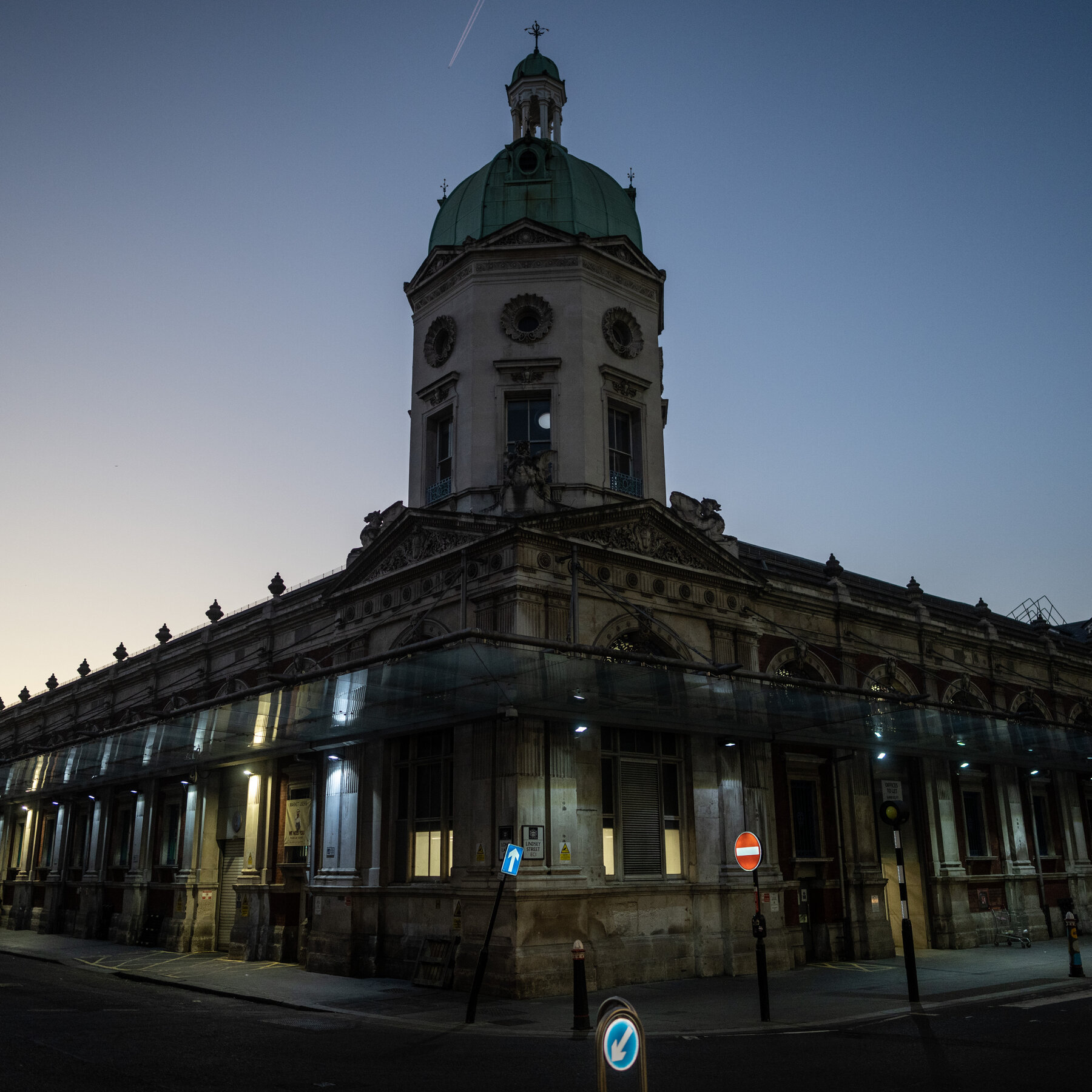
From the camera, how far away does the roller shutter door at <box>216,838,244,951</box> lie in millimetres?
30688

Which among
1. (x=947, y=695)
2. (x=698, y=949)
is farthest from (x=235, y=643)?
(x=947, y=695)

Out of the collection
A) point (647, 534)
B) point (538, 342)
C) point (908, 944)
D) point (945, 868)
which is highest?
point (538, 342)

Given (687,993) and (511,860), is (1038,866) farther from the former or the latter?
(511,860)

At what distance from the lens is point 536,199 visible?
90.3 ft

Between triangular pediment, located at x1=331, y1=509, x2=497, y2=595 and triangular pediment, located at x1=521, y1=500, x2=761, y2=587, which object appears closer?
triangular pediment, located at x1=521, y1=500, x2=761, y2=587

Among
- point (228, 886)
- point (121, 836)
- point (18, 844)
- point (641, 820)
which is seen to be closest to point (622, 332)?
point (641, 820)

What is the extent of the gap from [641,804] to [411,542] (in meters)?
8.01

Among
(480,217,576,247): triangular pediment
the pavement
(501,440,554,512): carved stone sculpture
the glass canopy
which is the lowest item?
the pavement

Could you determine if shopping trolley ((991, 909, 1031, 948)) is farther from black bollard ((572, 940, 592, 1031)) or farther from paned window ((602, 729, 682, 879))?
black bollard ((572, 940, 592, 1031))

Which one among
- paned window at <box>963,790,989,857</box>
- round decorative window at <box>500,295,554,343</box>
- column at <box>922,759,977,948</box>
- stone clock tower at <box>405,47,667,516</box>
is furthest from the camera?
paned window at <box>963,790,989,857</box>

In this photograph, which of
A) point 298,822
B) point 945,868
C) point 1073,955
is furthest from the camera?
point 945,868

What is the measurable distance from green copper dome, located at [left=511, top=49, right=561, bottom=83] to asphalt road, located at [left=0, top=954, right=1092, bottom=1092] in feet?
84.3

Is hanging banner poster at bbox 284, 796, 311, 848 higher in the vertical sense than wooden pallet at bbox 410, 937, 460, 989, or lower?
higher

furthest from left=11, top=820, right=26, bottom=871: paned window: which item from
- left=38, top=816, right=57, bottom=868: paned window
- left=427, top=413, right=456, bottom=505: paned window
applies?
left=427, top=413, right=456, bottom=505: paned window
